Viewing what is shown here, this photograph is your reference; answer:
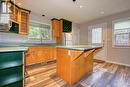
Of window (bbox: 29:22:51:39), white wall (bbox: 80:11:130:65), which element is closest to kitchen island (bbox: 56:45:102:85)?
window (bbox: 29:22:51:39)

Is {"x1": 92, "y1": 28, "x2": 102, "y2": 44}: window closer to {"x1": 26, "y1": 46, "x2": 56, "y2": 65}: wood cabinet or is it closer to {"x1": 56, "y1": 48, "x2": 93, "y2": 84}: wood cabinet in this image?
{"x1": 26, "y1": 46, "x2": 56, "y2": 65}: wood cabinet

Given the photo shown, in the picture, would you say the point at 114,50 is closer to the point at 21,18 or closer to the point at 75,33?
the point at 75,33

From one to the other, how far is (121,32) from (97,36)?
4.21 feet

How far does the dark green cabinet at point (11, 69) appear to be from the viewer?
137 cm

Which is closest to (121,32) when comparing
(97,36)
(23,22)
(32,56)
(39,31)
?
(97,36)

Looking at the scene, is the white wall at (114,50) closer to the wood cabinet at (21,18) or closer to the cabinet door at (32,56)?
the cabinet door at (32,56)

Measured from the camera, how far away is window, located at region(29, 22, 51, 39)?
4387 mm

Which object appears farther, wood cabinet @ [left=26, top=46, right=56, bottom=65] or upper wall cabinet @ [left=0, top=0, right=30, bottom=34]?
wood cabinet @ [left=26, top=46, right=56, bottom=65]

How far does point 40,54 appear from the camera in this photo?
3.88m

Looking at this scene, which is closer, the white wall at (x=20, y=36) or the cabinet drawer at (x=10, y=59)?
the cabinet drawer at (x=10, y=59)

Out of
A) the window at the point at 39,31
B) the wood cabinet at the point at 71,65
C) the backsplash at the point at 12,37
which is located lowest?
the wood cabinet at the point at 71,65

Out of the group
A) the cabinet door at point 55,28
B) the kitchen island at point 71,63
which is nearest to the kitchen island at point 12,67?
the kitchen island at point 71,63

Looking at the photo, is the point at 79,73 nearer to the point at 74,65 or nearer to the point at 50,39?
the point at 74,65

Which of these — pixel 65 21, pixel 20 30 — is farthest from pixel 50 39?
pixel 20 30
